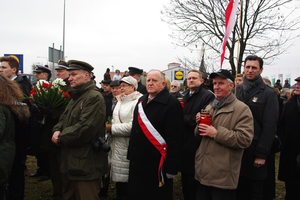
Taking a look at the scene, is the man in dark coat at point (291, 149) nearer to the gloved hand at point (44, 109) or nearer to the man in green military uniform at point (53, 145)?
the man in green military uniform at point (53, 145)

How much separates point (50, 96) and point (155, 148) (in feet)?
6.47

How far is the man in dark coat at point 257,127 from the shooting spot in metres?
3.26

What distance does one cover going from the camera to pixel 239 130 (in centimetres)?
283

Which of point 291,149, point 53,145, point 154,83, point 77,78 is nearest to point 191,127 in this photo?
point 154,83

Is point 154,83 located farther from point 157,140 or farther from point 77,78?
point 77,78

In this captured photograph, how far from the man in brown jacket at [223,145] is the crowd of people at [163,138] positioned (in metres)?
0.01

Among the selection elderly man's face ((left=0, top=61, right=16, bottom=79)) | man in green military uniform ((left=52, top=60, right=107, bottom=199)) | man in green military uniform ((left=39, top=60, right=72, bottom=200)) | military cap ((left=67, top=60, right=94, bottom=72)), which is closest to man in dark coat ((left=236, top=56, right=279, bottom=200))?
man in green military uniform ((left=52, top=60, right=107, bottom=199))

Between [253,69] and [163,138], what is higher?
[253,69]

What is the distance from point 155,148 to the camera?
3184mm

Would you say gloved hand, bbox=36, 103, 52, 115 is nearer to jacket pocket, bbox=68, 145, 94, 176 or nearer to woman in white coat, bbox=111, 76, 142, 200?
jacket pocket, bbox=68, 145, 94, 176

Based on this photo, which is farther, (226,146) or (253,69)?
(253,69)

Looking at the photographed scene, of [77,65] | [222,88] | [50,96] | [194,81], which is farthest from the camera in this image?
[194,81]

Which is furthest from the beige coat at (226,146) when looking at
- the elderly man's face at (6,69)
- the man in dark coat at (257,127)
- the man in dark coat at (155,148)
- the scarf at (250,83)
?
the elderly man's face at (6,69)

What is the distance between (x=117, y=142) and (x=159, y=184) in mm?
1304
